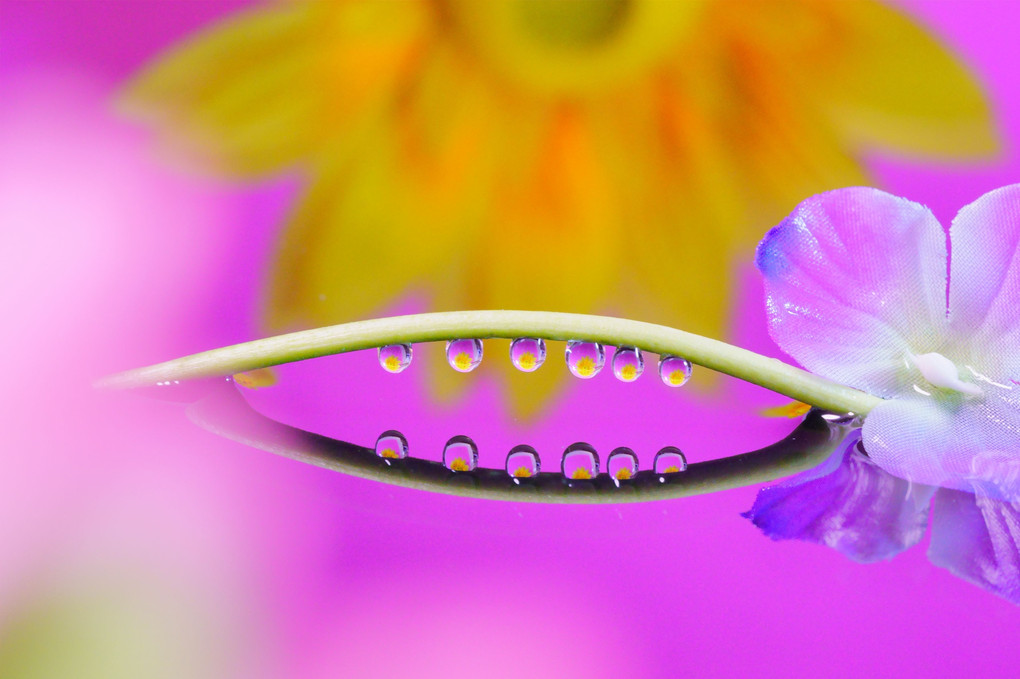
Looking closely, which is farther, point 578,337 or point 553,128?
point 553,128

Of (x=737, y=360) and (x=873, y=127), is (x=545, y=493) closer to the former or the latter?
(x=737, y=360)

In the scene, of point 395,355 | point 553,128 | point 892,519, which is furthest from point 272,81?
point 892,519

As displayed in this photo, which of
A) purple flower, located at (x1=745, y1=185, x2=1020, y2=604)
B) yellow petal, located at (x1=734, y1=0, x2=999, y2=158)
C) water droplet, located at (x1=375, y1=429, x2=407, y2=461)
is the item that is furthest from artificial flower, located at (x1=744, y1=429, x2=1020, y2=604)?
yellow petal, located at (x1=734, y1=0, x2=999, y2=158)

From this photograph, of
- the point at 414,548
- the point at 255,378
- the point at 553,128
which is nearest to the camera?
the point at 414,548

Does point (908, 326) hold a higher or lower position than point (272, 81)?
lower

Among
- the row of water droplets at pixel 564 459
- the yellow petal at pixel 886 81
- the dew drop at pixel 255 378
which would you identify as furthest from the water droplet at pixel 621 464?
the yellow petal at pixel 886 81

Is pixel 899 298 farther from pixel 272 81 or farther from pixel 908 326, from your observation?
pixel 272 81

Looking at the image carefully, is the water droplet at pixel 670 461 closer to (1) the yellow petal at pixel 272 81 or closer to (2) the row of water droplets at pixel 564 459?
(2) the row of water droplets at pixel 564 459

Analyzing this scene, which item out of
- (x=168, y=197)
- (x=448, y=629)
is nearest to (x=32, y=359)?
(x=168, y=197)
